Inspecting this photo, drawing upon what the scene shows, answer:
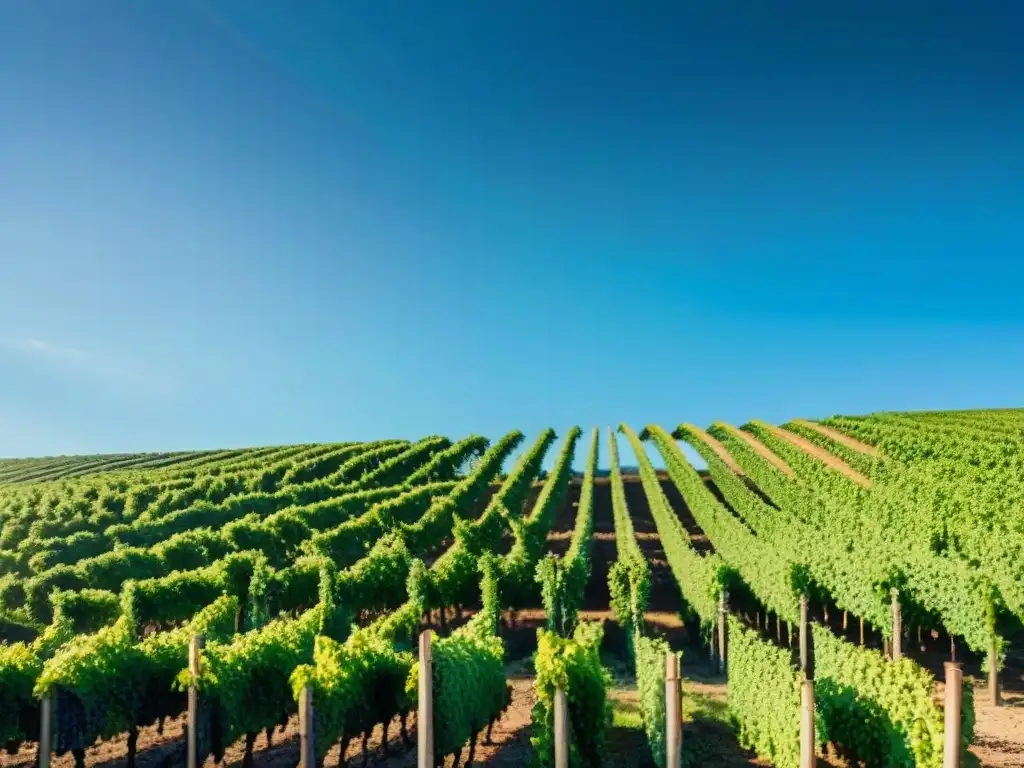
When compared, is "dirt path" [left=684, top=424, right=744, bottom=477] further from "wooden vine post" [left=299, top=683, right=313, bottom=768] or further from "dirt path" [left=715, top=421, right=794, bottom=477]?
"wooden vine post" [left=299, top=683, right=313, bottom=768]

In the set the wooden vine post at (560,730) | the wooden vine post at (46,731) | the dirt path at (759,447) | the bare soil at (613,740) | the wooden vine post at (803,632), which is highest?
the dirt path at (759,447)

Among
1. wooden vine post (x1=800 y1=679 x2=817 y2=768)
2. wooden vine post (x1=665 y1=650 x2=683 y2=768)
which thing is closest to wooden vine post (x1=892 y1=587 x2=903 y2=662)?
wooden vine post (x1=800 y1=679 x2=817 y2=768)

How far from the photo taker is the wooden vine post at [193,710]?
1354cm

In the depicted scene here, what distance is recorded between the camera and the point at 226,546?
115 ft

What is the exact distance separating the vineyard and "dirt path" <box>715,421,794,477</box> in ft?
3.05

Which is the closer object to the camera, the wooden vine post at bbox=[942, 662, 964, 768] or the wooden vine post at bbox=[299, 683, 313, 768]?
the wooden vine post at bbox=[942, 662, 964, 768]

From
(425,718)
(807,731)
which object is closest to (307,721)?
(425,718)

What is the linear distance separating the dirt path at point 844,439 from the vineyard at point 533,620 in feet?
Result: 2.78

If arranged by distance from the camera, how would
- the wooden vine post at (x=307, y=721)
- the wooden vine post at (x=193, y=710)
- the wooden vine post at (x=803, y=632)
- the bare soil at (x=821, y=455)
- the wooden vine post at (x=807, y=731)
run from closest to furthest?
the wooden vine post at (x=807, y=731), the wooden vine post at (x=307, y=721), the wooden vine post at (x=193, y=710), the wooden vine post at (x=803, y=632), the bare soil at (x=821, y=455)

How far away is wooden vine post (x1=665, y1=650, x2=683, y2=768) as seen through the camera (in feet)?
35.4

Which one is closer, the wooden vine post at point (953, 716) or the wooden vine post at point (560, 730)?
the wooden vine post at point (953, 716)

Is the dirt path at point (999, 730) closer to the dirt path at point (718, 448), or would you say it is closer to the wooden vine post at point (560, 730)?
the wooden vine post at point (560, 730)

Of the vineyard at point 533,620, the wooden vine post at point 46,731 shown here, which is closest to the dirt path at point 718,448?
the vineyard at point 533,620

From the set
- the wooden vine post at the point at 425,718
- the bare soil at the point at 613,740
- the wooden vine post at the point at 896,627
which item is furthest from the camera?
the wooden vine post at the point at 896,627
